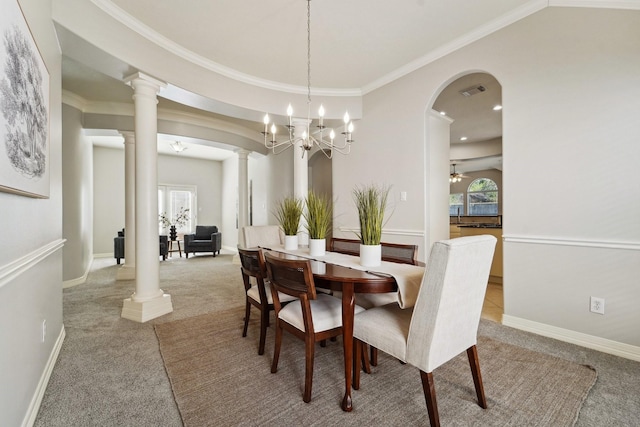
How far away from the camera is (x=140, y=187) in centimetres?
282

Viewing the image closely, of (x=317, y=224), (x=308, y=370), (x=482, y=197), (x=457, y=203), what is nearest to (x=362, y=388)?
(x=308, y=370)

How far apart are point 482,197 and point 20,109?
10897 mm

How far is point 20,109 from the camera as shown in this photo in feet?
4.11

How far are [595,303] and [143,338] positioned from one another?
360 centimetres

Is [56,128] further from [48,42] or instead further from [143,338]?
[143,338]

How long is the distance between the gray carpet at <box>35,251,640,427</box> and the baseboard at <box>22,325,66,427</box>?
31 millimetres

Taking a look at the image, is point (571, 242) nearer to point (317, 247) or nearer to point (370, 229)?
point (370, 229)

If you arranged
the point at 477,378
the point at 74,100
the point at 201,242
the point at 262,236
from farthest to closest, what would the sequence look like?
1. the point at 201,242
2. the point at 74,100
3. the point at 262,236
4. the point at 477,378

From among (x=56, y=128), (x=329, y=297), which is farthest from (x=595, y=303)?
(x=56, y=128)

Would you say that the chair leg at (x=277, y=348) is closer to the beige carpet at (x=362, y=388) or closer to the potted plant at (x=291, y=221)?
the beige carpet at (x=362, y=388)

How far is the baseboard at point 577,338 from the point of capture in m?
2.04

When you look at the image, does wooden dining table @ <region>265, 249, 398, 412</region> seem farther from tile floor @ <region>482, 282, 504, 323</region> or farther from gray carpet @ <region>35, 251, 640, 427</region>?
tile floor @ <region>482, 282, 504, 323</region>

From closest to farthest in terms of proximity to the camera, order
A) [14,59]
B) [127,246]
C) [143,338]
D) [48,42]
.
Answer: [14,59] → [48,42] → [143,338] → [127,246]

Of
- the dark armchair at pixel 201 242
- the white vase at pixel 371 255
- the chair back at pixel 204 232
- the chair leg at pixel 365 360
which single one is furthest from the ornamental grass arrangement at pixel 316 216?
the chair back at pixel 204 232
